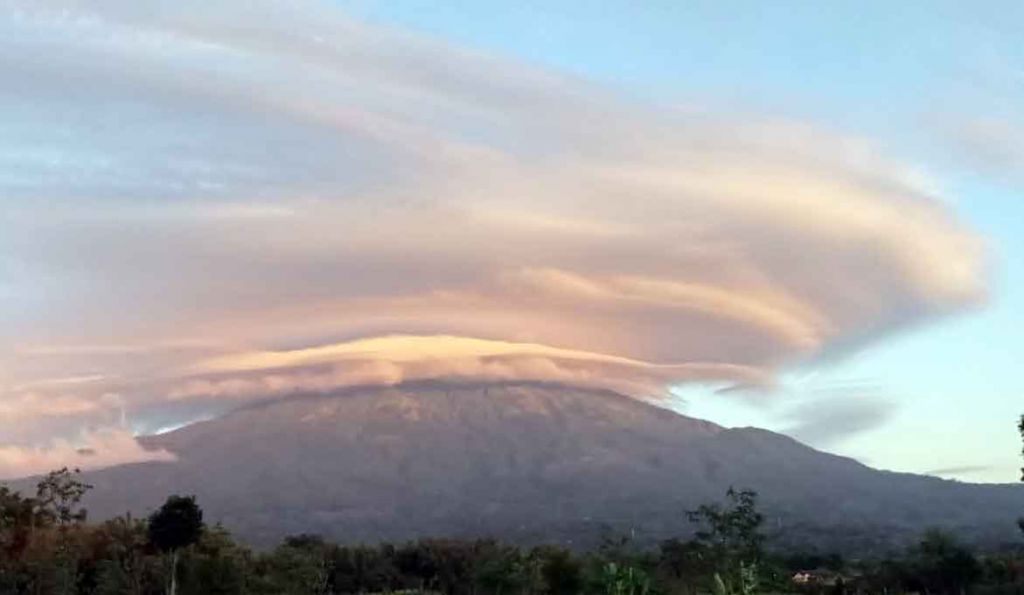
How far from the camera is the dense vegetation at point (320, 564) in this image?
4506 centimetres

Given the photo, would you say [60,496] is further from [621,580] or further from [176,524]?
[621,580]

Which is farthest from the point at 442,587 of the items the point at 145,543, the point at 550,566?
the point at 145,543

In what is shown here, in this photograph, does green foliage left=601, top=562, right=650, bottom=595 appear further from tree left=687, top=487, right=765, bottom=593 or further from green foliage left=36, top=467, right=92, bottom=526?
green foliage left=36, top=467, right=92, bottom=526

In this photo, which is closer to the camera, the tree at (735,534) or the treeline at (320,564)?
the tree at (735,534)

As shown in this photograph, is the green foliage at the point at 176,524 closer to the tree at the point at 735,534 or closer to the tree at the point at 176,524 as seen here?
the tree at the point at 176,524

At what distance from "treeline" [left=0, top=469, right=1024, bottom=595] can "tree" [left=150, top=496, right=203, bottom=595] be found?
0.14 feet

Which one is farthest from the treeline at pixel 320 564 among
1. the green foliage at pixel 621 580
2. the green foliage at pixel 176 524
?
the green foliage at pixel 621 580

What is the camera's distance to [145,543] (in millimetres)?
46906

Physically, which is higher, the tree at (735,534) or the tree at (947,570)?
the tree at (735,534)

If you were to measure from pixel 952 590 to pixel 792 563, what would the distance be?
2011cm

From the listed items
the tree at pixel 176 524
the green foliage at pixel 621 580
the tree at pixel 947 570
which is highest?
the tree at pixel 176 524

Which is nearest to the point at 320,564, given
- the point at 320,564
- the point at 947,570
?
the point at 320,564

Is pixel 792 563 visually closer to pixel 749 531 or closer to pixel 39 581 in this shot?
pixel 749 531

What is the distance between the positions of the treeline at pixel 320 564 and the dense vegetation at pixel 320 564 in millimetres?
56
